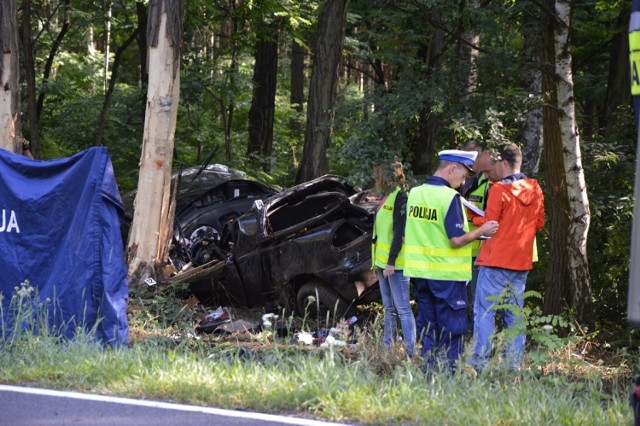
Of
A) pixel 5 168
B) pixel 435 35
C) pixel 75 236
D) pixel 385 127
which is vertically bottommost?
pixel 75 236

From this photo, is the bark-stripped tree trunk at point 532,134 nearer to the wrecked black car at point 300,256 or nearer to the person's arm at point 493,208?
the wrecked black car at point 300,256

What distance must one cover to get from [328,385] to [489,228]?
2.32 m

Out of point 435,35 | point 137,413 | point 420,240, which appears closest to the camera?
point 137,413

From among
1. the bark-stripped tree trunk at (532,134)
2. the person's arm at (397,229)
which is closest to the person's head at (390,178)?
the person's arm at (397,229)

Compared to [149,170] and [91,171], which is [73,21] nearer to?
[149,170]

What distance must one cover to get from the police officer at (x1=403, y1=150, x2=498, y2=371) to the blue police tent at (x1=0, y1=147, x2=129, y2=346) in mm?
2758

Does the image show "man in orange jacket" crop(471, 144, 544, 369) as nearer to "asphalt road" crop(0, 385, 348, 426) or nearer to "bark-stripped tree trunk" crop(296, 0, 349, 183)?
"asphalt road" crop(0, 385, 348, 426)

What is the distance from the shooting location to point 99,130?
2241cm

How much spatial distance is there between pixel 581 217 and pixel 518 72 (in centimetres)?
267

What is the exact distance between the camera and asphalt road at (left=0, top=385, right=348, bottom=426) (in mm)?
5559

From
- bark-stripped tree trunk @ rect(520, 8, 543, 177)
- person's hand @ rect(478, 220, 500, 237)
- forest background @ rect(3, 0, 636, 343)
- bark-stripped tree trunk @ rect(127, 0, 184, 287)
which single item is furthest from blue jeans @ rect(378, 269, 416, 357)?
bark-stripped tree trunk @ rect(127, 0, 184, 287)

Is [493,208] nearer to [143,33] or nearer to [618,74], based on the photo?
[618,74]

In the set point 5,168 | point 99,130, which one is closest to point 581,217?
point 5,168

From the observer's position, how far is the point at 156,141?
1342 cm
